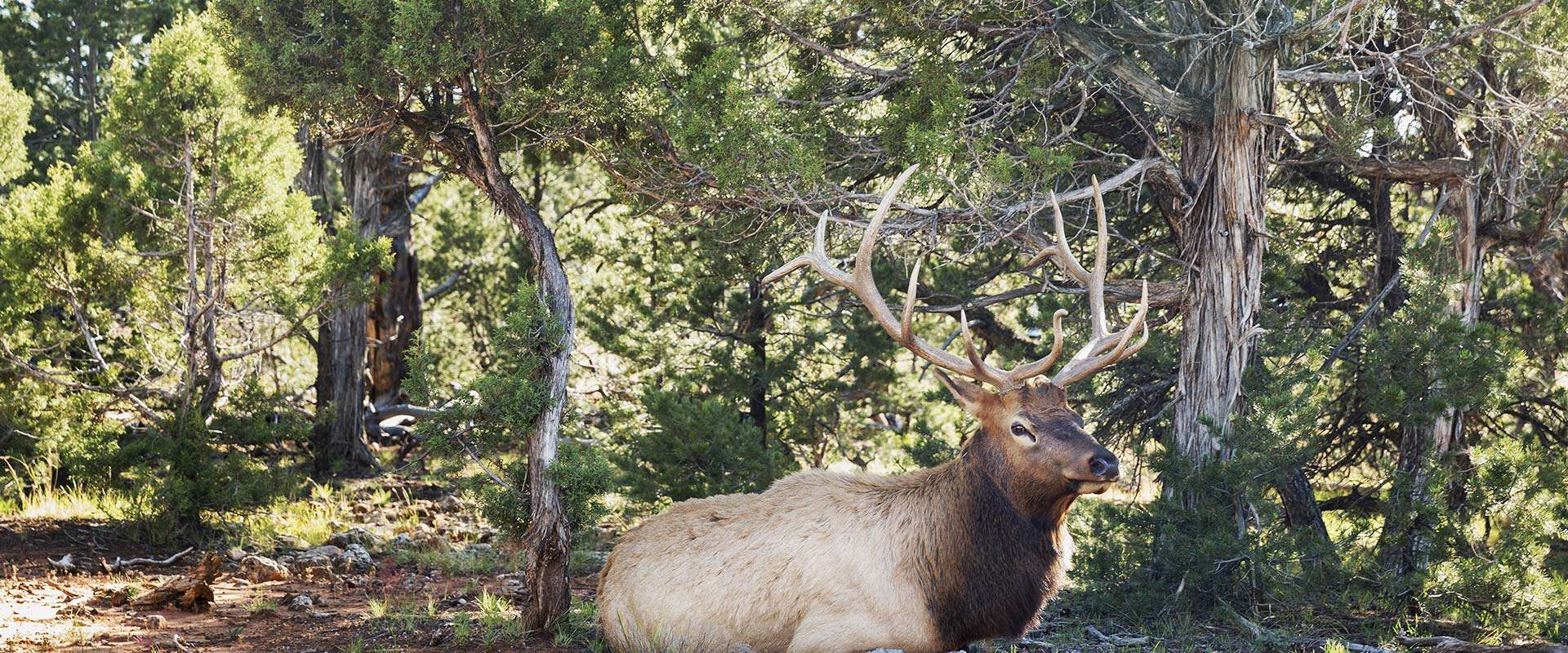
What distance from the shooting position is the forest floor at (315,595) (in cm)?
678

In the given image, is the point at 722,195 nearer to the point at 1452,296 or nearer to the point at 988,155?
the point at 988,155

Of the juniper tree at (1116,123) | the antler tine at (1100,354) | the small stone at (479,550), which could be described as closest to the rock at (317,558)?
the small stone at (479,550)

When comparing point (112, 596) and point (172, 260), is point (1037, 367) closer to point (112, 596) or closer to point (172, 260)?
point (112, 596)

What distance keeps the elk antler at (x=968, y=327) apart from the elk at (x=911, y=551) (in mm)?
12

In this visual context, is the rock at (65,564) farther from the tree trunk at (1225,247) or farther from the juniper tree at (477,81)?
the tree trunk at (1225,247)

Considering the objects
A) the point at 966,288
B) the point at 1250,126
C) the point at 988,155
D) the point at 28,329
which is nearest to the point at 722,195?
the point at 988,155

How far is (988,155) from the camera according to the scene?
7371 mm

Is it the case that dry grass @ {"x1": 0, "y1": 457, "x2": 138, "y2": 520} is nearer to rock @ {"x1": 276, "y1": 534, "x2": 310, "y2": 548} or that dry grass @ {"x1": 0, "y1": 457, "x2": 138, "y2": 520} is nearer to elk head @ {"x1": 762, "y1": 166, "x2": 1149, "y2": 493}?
rock @ {"x1": 276, "y1": 534, "x2": 310, "y2": 548}

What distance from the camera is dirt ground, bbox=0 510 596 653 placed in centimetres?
670

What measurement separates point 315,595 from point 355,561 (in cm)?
105

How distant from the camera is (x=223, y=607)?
25.1 ft

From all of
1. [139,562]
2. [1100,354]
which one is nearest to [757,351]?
[1100,354]

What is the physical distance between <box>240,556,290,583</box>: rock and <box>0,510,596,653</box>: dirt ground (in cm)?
7

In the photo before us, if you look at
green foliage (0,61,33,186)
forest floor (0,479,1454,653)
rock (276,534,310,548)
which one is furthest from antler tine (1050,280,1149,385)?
green foliage (0,61,33,186)
